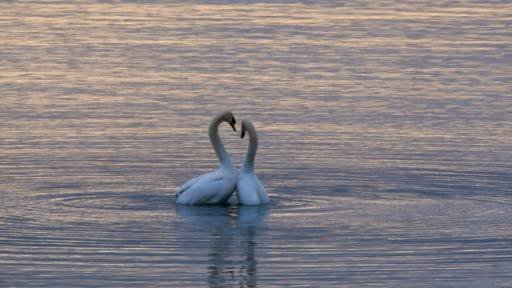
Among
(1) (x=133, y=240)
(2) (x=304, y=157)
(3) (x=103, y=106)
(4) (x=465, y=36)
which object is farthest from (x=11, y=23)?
(1) (x=133, y=240)

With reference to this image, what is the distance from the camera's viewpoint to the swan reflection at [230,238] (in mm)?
12867

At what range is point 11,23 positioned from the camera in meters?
30.3

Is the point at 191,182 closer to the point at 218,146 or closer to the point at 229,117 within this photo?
the point at 218,146

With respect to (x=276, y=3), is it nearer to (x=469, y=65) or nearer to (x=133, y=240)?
(x=469, y=65)

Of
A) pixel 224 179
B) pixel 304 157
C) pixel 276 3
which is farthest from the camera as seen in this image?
pixel 276 3

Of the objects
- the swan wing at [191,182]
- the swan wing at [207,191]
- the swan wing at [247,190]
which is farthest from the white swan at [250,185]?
the swan wing at [191,182]

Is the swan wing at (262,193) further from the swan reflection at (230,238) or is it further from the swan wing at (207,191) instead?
the swan wing at (207,191)

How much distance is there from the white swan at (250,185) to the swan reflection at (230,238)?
0.08 meters

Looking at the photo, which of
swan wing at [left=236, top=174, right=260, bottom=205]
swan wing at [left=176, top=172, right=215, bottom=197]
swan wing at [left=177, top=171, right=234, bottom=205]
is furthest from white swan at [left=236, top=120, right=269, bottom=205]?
swan wing at [left=176, top=172, right=215, bottom=197]

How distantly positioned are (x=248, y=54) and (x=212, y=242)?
11.8 meters

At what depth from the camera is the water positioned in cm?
1343

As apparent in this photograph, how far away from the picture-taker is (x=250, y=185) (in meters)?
16.0

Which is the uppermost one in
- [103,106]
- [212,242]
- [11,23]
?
[11,23]

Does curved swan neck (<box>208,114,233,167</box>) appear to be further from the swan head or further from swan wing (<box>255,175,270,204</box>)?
swan wing (<box>255,175,270,204</box>)
